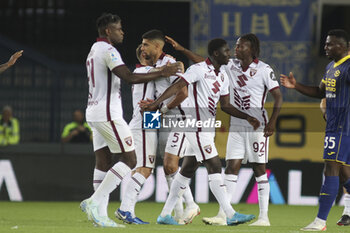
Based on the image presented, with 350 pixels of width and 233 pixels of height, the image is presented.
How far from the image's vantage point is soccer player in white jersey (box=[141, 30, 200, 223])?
762cm

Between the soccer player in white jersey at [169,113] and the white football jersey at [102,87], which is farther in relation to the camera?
the soccer player in white jersey at [169,113]

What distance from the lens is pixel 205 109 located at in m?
7.33

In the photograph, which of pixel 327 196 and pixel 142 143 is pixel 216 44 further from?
pixel 327 196

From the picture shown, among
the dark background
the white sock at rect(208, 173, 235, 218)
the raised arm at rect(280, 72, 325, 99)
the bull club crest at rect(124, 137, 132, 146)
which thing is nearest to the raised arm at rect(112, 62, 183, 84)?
the bull club crest at rect(124, 137, 132, 146)

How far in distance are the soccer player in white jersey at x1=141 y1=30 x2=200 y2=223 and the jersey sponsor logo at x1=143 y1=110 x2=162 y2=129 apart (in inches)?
3.4

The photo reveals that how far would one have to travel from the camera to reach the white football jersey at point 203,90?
7.31m

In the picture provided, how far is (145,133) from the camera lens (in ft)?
25.2

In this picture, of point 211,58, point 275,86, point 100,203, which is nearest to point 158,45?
point 211,58

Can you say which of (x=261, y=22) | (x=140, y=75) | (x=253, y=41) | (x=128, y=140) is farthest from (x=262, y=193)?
(x=261, y=22)

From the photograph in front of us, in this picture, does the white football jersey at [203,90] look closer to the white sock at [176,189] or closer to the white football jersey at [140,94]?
the white football jersey at [140,94]

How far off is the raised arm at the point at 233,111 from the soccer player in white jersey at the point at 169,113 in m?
0.37

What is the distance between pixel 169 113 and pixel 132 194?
907 millimetres

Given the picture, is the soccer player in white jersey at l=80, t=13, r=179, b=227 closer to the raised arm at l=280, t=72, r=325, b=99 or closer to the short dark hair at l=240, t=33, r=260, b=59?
the raised arm at l=280, t=72, r=325, b=99

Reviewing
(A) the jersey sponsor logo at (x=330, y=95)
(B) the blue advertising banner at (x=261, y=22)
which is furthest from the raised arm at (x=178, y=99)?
(B) the blue advertising banner at (x=261, y=22)
